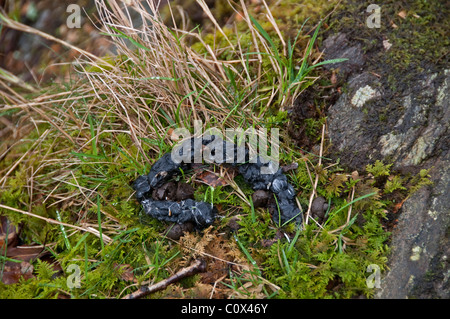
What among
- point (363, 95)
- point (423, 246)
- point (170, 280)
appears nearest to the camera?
point (423, 246)

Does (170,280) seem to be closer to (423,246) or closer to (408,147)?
(423,246)

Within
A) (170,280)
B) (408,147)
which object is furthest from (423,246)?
(170,280)

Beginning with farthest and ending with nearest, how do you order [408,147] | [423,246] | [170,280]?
[408,147]
[170,280]
[423,246]

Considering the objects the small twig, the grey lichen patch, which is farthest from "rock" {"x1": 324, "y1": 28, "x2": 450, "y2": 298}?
the small twig

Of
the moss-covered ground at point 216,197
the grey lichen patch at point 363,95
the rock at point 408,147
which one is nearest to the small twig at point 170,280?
the moss-covered ground at point 216,197

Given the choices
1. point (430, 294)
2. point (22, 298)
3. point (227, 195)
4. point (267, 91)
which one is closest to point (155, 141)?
point (227, 195)

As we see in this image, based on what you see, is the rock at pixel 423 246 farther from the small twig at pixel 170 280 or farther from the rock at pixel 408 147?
the small twig at pixel 170 280

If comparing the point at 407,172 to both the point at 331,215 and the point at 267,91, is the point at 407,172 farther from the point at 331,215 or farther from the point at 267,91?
the point at 267,91
